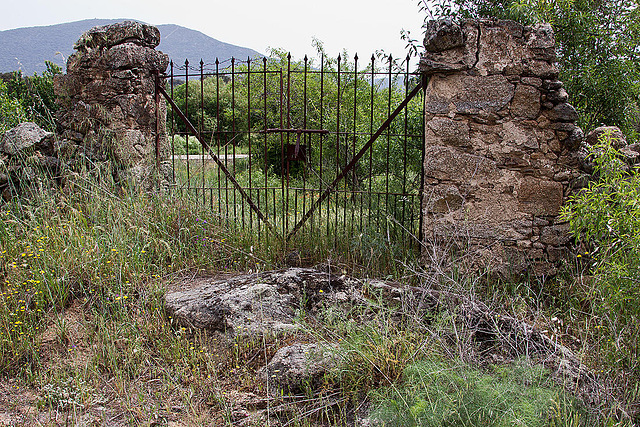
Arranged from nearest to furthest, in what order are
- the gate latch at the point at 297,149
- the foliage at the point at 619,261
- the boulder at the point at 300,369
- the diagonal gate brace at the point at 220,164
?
the foliage at the point at 619,261
the boulder at the point at 300,369
the gate latch at the point at 297,149
the diagonal gate brace at the point at 220,164

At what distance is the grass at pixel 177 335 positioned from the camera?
8.91 feet

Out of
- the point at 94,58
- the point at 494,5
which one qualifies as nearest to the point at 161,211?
the point at 94,58

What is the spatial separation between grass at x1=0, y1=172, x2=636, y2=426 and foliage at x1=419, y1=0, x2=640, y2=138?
3.44 meters

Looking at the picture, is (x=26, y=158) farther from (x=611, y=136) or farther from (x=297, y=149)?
(x=611, y=136)

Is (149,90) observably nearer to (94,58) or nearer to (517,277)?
(94,58)

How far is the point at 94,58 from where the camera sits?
5324 mm

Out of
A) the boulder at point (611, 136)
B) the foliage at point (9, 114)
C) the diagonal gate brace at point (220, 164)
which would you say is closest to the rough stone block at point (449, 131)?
the boulder at point (611, 136)

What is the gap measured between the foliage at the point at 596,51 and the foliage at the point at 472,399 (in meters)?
4.87

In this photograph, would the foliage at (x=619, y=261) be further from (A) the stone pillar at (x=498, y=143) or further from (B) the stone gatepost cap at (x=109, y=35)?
(B) the stone gatepost cap at (x=109, y=35)

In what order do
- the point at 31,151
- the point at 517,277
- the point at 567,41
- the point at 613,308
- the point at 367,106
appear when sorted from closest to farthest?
1. the point at 613,308
2. the point at 517,277
3. the point at 31,151
4. the point at 567,41
5. the point at 367,106

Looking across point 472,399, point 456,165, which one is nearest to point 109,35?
point 456,165

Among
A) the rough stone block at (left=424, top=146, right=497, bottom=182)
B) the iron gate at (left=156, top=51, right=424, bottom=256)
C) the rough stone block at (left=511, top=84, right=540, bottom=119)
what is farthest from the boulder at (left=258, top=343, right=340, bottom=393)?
the rough stone block at (left=511, top=84, right=540, bottom=119)

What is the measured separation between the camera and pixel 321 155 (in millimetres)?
A: 4891

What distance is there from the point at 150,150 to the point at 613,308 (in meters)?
4.69
